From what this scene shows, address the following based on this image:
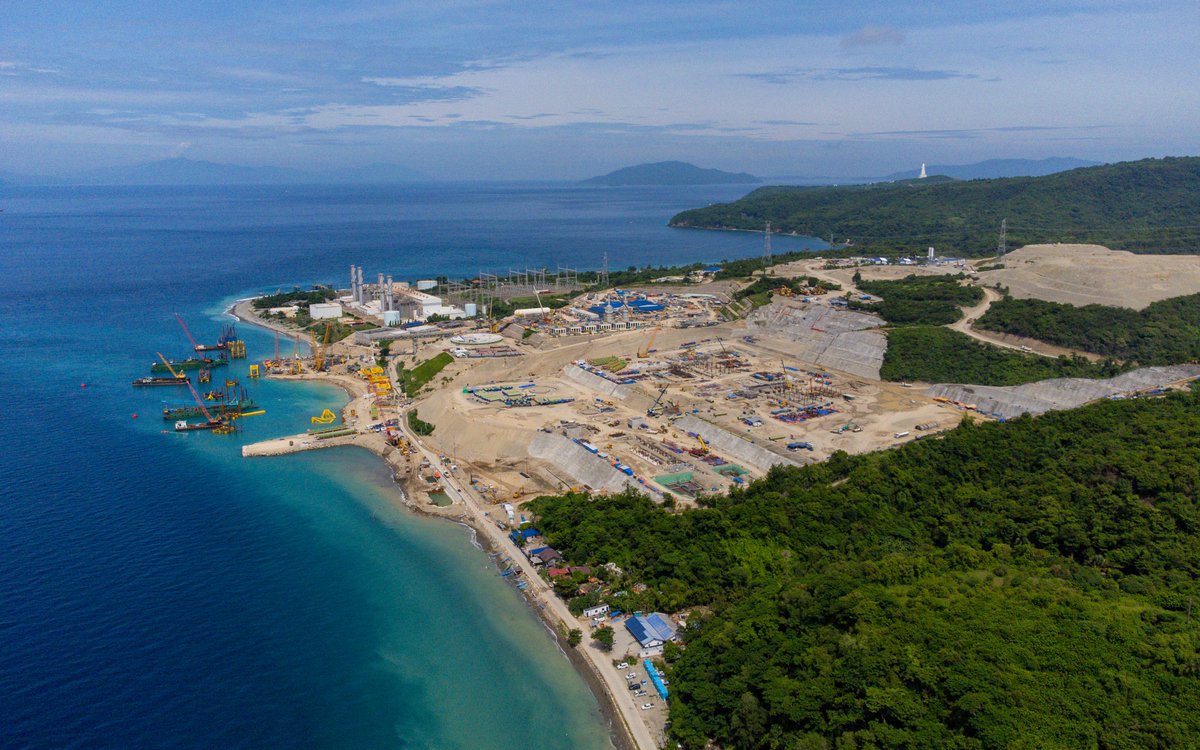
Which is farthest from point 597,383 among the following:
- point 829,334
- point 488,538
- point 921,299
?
point 921,299

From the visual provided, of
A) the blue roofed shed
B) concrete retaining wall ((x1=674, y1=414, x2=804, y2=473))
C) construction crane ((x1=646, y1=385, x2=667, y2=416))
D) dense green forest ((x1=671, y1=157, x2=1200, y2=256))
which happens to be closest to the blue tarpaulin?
the blue roofed shed

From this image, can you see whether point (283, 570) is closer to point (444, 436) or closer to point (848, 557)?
point (444, 436)

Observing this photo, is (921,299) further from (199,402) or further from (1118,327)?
(199,402)

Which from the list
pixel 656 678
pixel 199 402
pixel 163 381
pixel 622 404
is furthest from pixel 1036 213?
pixel 656 678

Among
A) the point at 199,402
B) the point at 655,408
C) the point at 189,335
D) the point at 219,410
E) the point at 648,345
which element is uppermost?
the point at 189,335

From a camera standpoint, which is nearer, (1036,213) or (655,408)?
(655,408)

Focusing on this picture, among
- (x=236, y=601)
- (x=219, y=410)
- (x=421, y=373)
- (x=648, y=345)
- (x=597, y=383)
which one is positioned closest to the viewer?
(x=236, y=601)

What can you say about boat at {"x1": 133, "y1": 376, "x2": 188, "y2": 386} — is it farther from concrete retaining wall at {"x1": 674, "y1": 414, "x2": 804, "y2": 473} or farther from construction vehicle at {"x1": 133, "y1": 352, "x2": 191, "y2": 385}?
concrete retaining wall at {"x1": 674, "y1": 414, "x2": 804, "y2": 473}

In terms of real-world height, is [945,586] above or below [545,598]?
above

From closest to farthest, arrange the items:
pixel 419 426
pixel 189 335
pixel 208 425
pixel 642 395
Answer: pixel 419 426 → pixel 208 425 → pixel 642 395 → pixel 189 335
